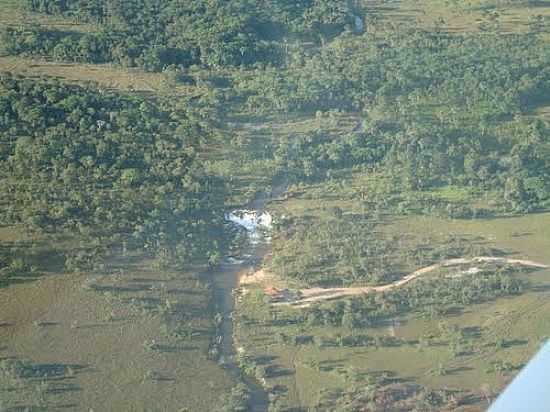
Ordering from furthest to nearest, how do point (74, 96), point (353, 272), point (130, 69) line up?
point (130, 69), point (74, 96), point (353, 272)

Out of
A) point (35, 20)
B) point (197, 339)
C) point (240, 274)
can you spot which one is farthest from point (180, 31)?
point (197, 339)

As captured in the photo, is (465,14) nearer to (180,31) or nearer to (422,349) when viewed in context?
(180,31)

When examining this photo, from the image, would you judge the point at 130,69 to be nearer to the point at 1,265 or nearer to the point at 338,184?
the point at 338,184

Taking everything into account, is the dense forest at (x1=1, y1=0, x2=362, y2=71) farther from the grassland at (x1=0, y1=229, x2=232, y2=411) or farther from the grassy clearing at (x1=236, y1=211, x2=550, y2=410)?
the grassy clearing at (x1=236, y1=211, x2=550, y2=410)

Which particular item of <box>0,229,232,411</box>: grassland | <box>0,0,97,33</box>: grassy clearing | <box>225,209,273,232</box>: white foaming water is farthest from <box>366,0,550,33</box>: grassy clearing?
<box>0,229,232,411</box>: grassland

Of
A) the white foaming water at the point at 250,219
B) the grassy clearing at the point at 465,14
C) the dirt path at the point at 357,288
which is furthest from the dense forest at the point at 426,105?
the dirt path at the point at 357,288

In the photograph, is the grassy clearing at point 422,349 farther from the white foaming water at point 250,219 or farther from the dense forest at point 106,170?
the dense forest at point 106,170

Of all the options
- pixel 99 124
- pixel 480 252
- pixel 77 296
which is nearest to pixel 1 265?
pixel 77 296
